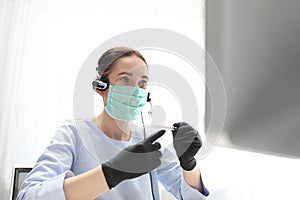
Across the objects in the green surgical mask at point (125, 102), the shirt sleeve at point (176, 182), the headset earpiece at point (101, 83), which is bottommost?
the shirt sleeve at point (176, 182)

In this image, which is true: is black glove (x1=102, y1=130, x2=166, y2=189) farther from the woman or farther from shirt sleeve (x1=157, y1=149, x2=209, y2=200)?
shirt sleeve (x1=157, y1=149, x2=209, y2=200)

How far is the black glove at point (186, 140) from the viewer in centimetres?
61

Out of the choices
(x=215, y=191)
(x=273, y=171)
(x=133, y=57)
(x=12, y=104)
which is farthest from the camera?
(x=12, y=104)

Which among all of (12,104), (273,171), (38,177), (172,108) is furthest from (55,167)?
(12,104)

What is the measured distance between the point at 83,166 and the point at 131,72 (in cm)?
28

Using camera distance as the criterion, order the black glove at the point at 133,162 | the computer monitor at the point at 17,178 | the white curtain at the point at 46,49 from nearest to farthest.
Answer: the black glove at the point at 133,162 → the computer monitor at the point at 17,178 → the white curtain at the point at 46,49

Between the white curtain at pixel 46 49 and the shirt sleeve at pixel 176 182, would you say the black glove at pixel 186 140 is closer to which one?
the shirt sleeve at pixel 176 182

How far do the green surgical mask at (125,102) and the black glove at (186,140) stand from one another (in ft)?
0.28

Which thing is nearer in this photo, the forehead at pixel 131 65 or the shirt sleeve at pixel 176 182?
the forehead at pixel 131 65

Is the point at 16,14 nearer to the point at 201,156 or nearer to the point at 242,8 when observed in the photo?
the point at 242,8

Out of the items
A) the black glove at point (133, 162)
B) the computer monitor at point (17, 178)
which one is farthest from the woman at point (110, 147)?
the computer monitor at point (17, 178)

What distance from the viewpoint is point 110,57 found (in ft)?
1.99

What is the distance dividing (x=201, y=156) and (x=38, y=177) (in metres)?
0.34

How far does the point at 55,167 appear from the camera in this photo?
2.12ft
